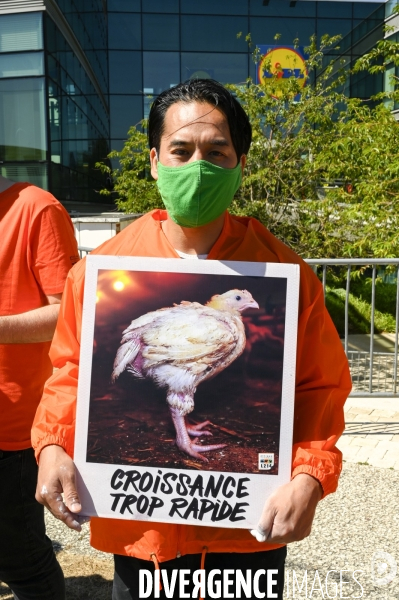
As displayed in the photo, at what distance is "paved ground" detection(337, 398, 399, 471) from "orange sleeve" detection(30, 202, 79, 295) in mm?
3933

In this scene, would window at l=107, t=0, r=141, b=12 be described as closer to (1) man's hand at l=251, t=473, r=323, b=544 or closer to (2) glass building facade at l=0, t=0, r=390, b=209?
(2) glass building facade at l=0, t=0, r=390, b=209

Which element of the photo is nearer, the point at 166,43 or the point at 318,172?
the point at 318,172

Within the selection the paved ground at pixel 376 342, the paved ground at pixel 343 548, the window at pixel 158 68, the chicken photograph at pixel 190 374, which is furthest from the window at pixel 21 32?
the chicken photograph at pixel 190 374

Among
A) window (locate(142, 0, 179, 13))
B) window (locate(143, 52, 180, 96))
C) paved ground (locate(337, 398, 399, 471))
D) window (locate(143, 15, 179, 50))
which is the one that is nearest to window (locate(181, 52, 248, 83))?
window (locate(143, 52, 180, 96))

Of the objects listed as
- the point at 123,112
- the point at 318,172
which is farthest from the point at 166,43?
the point at 318,172

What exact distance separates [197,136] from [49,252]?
897mm

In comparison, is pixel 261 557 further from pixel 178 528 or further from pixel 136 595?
pixel 136 595

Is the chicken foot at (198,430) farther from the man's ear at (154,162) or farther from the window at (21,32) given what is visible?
the window at (21,32)

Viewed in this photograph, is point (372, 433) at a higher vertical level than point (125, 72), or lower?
lower

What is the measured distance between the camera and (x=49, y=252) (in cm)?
244

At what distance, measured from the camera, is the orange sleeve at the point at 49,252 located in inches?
95.9

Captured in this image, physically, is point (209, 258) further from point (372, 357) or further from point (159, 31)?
point (159, 31)

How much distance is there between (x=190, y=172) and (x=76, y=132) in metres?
20.5

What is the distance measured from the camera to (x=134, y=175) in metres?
12.3
